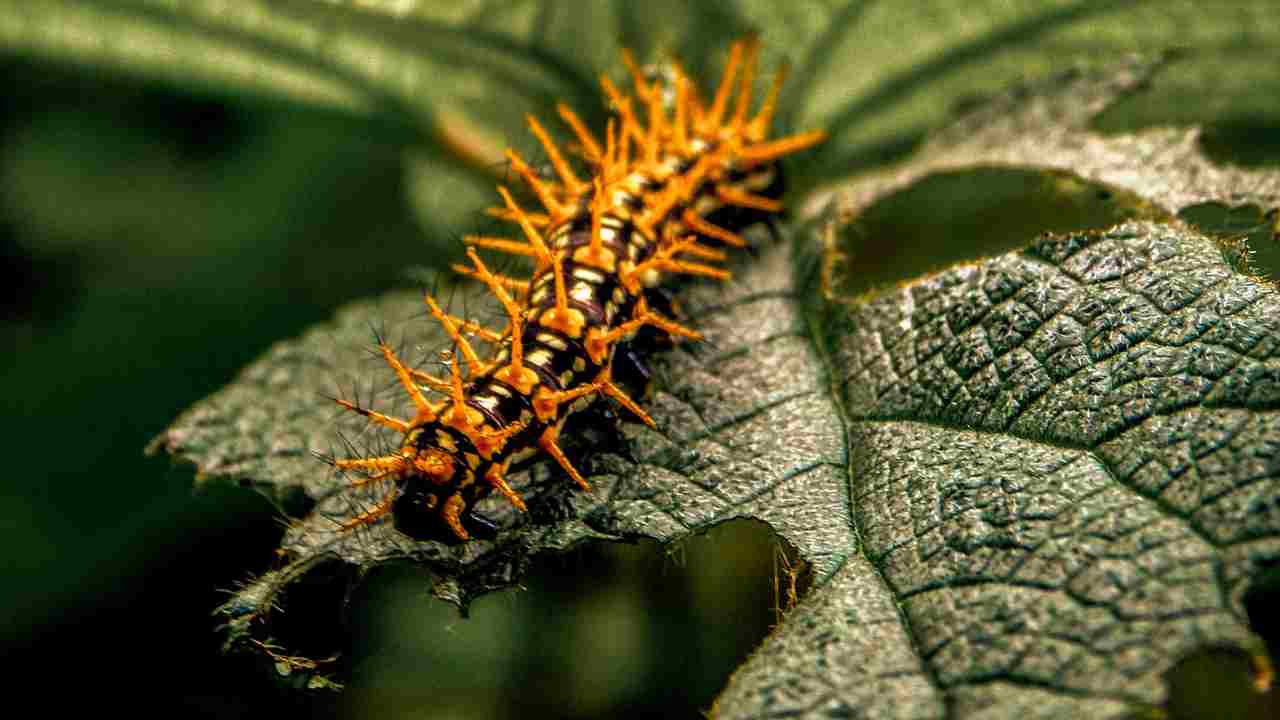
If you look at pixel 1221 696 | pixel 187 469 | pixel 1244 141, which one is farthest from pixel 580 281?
pixel 187 469

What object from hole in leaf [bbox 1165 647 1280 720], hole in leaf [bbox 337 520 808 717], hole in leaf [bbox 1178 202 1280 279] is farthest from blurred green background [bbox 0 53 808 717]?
hole in leaf [bbox 1178 202 1280 279]

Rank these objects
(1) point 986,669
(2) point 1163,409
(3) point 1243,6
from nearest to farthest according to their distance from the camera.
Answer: (1) point 986,669, (2) point 1163,409, (3) point 1243,6

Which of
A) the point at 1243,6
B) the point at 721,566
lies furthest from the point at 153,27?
the point at 1243,6

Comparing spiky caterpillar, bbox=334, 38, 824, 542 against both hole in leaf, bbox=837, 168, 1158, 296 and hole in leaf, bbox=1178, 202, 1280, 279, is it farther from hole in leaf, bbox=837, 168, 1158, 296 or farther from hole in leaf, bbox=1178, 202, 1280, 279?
hole in leaf, bbox=1178, 202, 1280, 279

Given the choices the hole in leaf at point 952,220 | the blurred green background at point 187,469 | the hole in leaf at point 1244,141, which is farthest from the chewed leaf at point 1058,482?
the hole in leaf at point 1244,141

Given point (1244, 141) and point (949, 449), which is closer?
point (949, 449)

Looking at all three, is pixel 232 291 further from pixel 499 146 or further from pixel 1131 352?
pixel 1131 352

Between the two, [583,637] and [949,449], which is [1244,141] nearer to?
[949,449]
